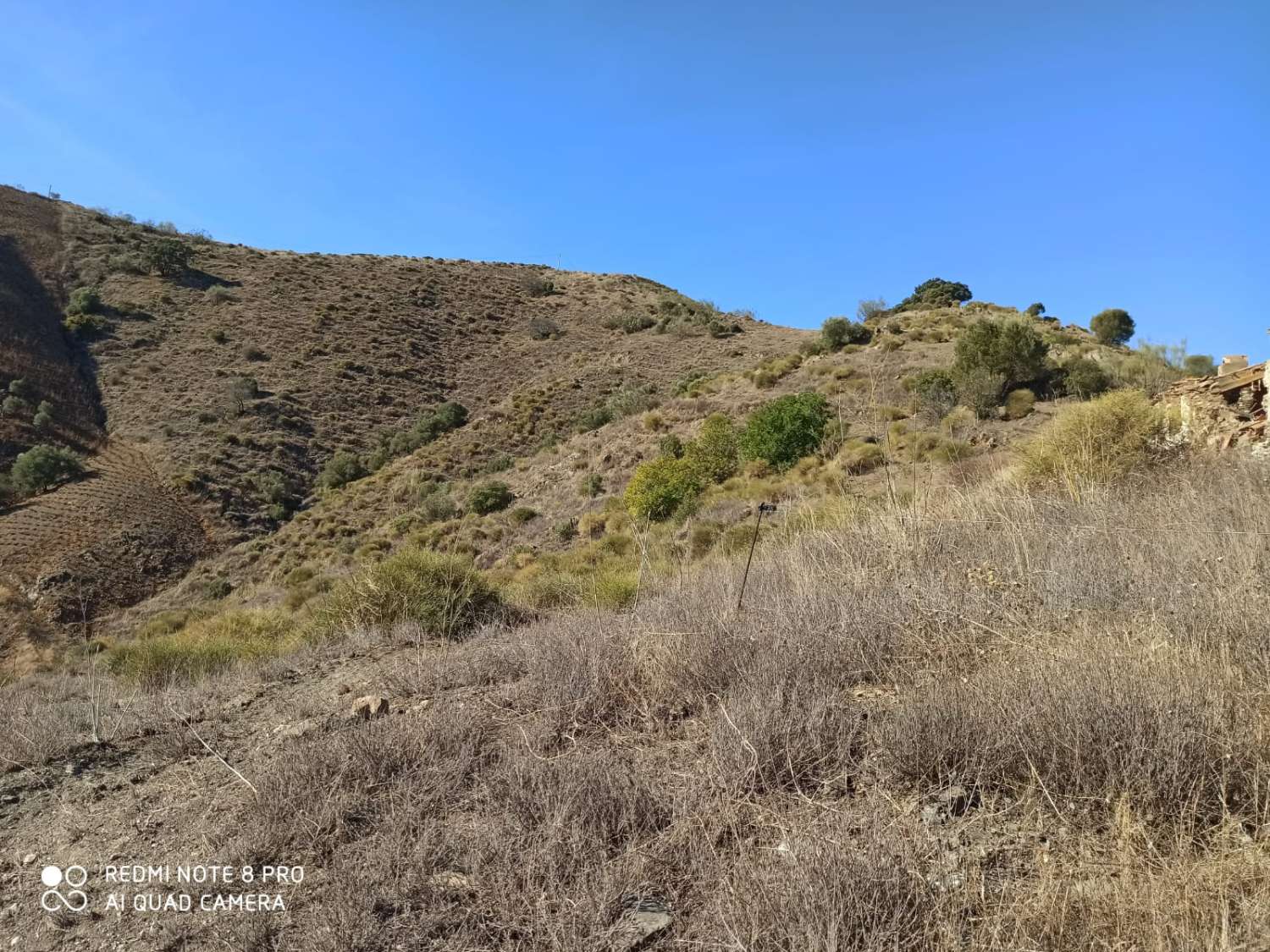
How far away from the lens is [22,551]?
23.7 m

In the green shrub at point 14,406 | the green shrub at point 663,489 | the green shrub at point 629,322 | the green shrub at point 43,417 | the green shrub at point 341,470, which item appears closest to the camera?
the green shrub at point 663,489

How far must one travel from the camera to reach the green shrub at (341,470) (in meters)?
31.2

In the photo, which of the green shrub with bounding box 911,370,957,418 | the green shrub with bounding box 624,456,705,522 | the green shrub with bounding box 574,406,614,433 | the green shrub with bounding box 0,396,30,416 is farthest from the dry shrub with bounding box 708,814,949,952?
the green shrub with bounding box 0,396,30,416

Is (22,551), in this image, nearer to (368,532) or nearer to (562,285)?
(368,532)

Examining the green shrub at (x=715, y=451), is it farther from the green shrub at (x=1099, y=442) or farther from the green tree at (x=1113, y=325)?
the green tree at (x=1113, y=325)

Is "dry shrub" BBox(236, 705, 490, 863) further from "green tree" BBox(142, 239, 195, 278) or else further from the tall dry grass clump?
"green tree" BBox(142, 239, 195, 278)

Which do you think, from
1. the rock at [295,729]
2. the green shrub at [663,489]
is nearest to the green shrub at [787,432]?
the green shrub at [663,489]

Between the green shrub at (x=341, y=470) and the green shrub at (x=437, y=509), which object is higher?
the green shrub at (x=341, y=470)

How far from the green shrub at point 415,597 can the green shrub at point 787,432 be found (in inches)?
410

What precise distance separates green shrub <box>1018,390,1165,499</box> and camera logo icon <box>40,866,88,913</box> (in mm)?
9065

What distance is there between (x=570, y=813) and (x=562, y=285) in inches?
2232

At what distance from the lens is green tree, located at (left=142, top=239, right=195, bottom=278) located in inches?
1831

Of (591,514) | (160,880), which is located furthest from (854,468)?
(160,880)

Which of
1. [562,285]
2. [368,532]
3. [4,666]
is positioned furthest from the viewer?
[562,285]
